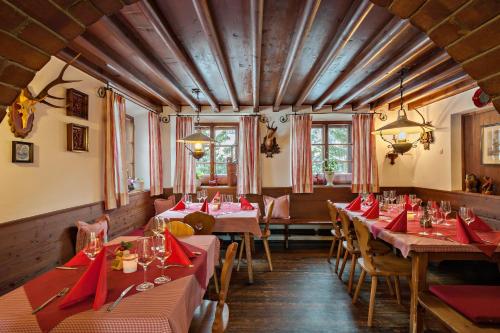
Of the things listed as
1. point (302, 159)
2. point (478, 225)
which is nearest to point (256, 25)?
point (478, 225)

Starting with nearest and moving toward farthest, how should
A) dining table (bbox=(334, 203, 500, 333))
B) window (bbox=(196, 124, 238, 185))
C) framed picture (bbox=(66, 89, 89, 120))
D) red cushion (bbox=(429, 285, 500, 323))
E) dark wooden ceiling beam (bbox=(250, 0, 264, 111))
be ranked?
red cushion (bbox=(429, 285, 500, 323)) → dark wooden ceiling beam (bbox=(250, 0, 264, 111)) → dining table (bbox=(334, 203, 500, 333)) → framed picture (bbox=(66, 89, 89, 120)) → window (bbox=(196, 124, 238, 185))

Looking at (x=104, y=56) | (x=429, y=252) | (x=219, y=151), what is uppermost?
(x=104, y=56)

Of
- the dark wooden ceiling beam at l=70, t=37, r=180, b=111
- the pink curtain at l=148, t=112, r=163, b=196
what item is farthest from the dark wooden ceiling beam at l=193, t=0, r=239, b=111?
the pink curtain at l=148, t=112, r=163, b=196

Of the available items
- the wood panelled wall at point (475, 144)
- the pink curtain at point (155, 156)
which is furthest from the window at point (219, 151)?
the wood panelled wall at point (475, 144)

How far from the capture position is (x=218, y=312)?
167cm

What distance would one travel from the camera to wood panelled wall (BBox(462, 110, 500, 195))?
399 centimetres

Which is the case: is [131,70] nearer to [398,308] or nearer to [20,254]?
[20,254]

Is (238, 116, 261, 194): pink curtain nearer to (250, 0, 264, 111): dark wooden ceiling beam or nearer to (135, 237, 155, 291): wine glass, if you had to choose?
(250, 0, 264, 111): dark wooden ceiling beam

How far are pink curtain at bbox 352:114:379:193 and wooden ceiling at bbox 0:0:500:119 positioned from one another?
54 centimetres

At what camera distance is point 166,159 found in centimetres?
584

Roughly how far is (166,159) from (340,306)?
13.6 feet

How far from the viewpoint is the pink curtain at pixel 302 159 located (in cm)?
565

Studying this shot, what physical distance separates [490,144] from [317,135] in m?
2.76

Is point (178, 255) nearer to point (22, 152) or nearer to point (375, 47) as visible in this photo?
point (22, 152)
